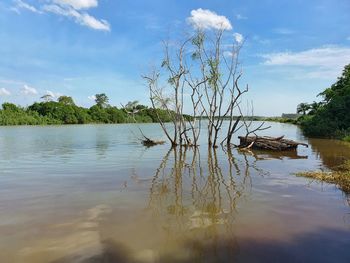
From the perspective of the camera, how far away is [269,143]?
2367 centimetres

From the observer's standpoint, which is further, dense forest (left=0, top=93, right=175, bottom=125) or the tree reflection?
dense forest (left=0, top=93, right=175, bottom=125)

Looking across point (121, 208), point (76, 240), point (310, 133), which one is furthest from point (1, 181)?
point (310, 133)

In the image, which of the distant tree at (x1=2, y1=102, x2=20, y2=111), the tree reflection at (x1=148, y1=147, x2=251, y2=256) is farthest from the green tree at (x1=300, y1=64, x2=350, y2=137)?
the distant tree at (x1=2, y1=102, x2=20, y2=111)

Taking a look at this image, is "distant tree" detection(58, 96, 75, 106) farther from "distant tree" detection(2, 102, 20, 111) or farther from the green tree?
the green tree

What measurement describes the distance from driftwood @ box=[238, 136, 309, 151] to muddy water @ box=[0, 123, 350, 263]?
9571 mm

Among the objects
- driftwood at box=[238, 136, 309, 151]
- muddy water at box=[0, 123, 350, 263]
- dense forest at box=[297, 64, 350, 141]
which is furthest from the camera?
dense forest at box=[297, 64, 350, 141]

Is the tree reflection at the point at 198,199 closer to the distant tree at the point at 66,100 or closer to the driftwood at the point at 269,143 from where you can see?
the driftwood at the point at 269,143

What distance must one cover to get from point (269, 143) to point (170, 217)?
688 inches

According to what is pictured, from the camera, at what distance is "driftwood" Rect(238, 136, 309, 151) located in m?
22.8

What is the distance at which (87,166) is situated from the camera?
15562mm

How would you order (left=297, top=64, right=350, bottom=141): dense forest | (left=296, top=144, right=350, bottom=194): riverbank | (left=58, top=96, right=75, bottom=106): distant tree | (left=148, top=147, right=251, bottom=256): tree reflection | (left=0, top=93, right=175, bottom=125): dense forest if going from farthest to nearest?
1. (left=58, top=96, right=75, bottom=106): distant tree
2. (left=0, top=93, right=175, bottom=125): dense forest
3. (left=297, top=64, right=350, bottom=141): dense forest
4. (left=296, top=144, right=350, bottom=194): riverbank
5. (left=148, top=147, right=251, bottom=256): tree reflection

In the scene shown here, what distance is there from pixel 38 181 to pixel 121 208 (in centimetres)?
493

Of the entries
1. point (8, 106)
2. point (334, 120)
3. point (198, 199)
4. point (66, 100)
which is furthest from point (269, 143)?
point (66, 100)

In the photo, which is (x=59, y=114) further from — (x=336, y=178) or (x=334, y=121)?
(x=336, y=178)
